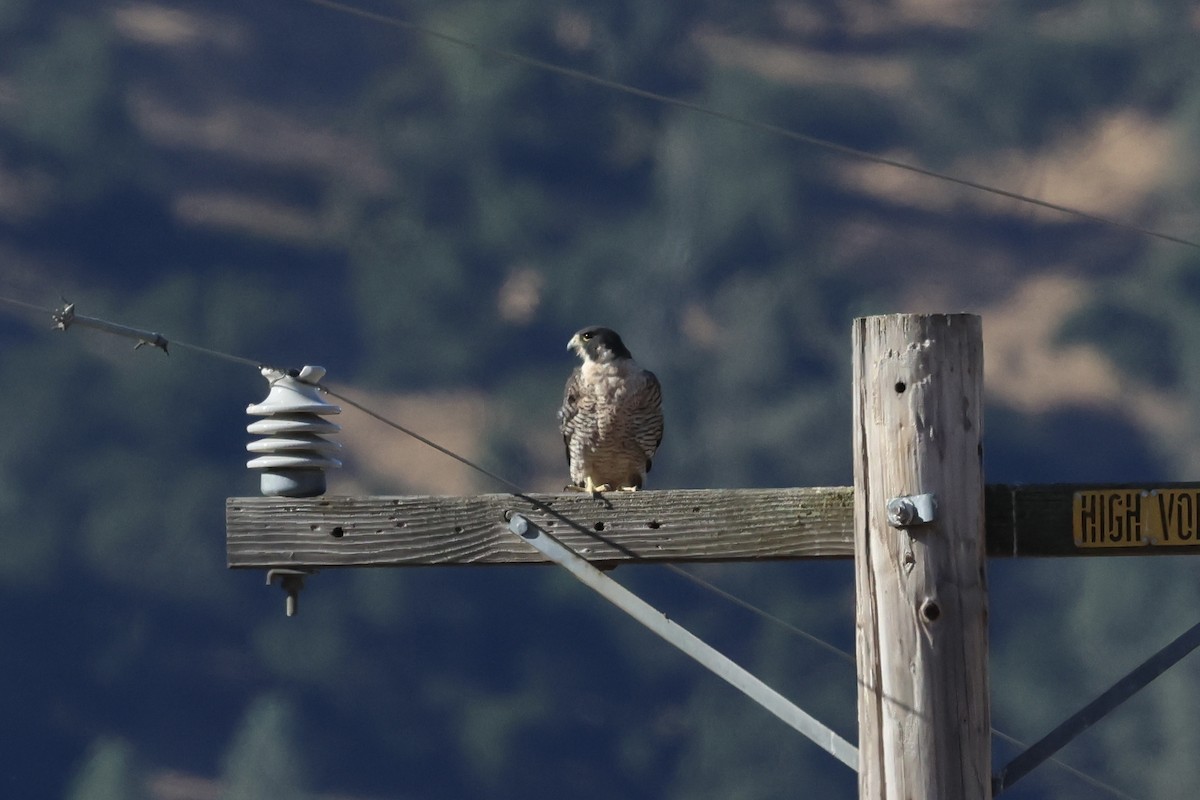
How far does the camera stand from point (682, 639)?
3371 millimetres

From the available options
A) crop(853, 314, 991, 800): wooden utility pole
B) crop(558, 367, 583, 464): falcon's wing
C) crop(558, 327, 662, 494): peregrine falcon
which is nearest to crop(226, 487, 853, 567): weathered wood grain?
crop(853, 314, 991, 800): wooden utility pole

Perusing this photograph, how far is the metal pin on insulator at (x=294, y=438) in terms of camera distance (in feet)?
12.2

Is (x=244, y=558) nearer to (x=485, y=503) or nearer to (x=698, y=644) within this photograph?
(x=485, y=503)

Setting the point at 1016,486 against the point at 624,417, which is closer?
the point at 1016,486

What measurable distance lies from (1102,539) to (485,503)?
1.22m

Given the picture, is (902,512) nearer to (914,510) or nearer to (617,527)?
(914,510)

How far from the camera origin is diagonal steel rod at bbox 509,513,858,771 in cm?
320

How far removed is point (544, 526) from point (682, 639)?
1.20ft

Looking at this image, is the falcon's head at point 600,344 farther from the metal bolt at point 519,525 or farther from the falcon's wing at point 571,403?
the metal bolt at point 519,525

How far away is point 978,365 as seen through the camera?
3.06m

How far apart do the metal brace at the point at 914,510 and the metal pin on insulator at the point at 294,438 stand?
4.46ft

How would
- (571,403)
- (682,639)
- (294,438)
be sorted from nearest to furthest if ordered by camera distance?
(682,639) → (294,438) → (571,403)

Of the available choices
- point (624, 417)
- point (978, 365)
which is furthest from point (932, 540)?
point (624, 417)

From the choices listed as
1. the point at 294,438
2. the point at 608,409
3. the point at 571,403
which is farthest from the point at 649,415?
the point at 294,438
